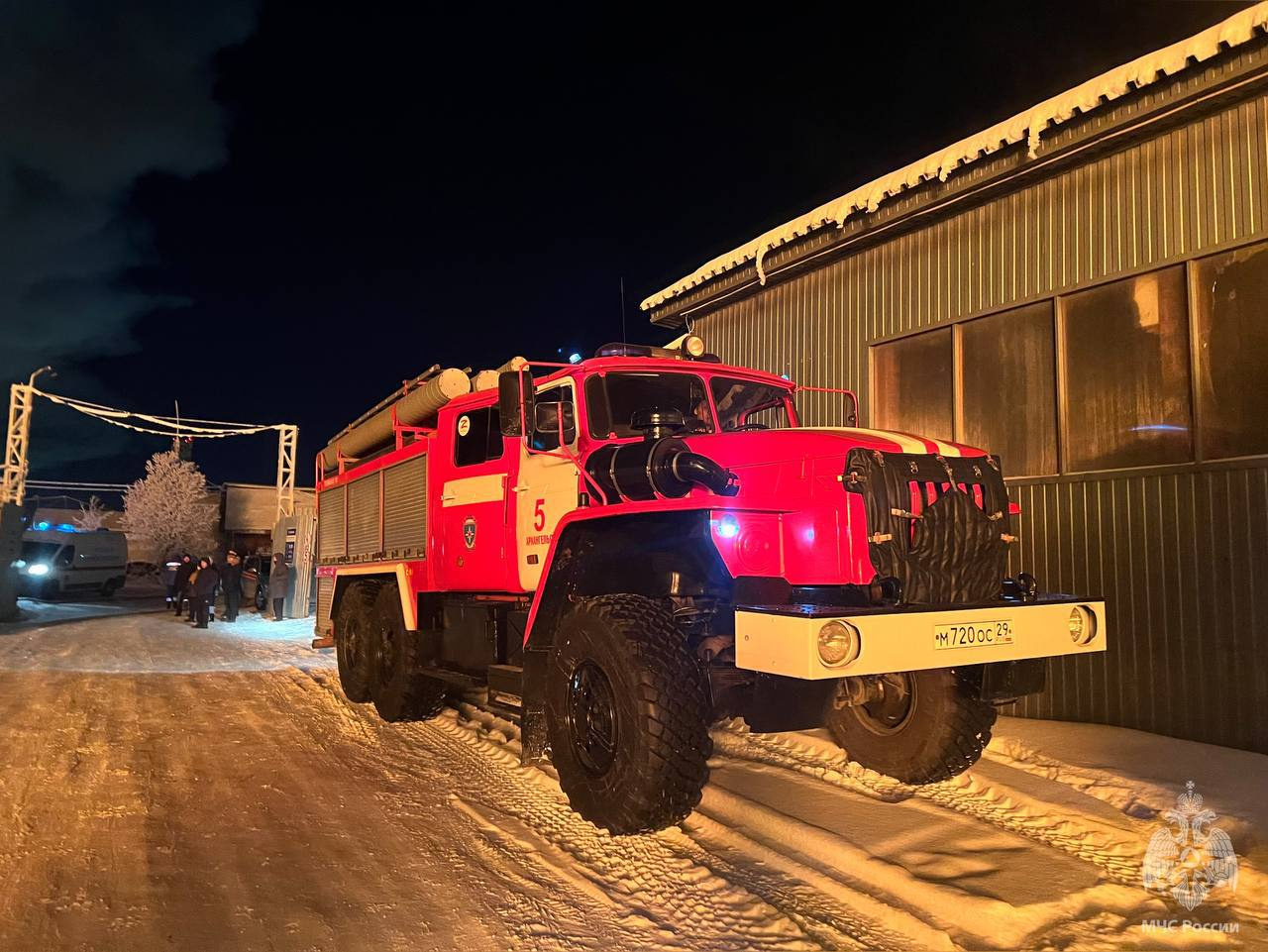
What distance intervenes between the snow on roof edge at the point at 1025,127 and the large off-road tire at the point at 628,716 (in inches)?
196

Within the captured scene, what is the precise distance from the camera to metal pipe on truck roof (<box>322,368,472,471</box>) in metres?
6.88

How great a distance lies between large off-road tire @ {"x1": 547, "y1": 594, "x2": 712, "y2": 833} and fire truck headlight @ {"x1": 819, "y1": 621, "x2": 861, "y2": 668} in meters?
0.79

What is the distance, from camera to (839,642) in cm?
362

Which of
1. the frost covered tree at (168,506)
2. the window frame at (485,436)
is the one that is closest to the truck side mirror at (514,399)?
the window frame at (485,436)

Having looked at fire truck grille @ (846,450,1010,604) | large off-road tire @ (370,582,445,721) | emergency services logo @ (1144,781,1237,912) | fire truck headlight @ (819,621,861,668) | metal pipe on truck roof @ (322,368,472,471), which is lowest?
emergency services logo @ (1144,781,1237,912)

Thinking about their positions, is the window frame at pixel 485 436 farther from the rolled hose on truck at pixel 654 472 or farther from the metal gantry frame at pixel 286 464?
the metal gantry frame at pixel 286 464

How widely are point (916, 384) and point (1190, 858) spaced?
4963 millimetres

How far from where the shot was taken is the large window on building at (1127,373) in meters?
5.99

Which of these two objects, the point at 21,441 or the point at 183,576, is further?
the point at 21,441

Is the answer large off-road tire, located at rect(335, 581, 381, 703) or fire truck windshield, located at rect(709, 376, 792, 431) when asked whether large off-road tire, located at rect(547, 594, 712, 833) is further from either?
large off-road tire, located at rect(335, 581, 381, 703)

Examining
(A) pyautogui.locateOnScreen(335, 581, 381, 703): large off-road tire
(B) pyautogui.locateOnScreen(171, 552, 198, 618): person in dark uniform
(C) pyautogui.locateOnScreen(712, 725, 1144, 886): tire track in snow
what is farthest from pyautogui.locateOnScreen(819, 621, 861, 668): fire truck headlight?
(B) pyautogui.locateOnScreen(171, 552, 198, 618): person in dark uniform

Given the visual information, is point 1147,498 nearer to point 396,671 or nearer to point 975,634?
point 975,634

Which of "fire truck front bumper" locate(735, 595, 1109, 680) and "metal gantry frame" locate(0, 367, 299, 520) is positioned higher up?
"metal gantry frame" locate(0, 367, 299, 520)

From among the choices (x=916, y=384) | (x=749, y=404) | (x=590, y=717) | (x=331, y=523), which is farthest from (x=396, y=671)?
(x=916, y=384)
